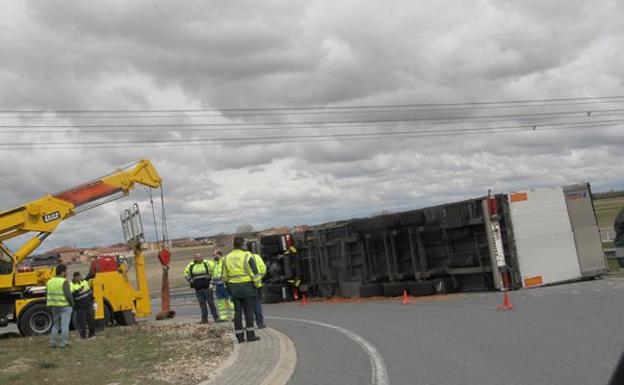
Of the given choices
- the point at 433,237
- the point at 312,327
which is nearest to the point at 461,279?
the point at 433,237

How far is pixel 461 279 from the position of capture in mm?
17594

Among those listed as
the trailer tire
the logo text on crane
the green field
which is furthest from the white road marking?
the green field

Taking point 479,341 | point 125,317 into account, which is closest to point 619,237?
point 479,341

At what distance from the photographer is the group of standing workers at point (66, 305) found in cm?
1309

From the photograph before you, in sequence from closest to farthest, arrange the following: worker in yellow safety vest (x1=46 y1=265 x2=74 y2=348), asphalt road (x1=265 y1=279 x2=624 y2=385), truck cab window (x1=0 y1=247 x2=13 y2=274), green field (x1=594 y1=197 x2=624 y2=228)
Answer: asphalt road (x1=265 y1=279 x2=624 y2=385) → worker in yellow safety vest (x1=46 y1=265 x2=74 y2=348) → truck cab window (x1=0 y1=247 x2=13 y2=274) → green field (x1=594 y1=197 x2=624 y2=228)

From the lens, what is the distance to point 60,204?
16.8 m

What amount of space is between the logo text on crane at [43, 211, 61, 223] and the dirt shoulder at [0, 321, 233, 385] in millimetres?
3049

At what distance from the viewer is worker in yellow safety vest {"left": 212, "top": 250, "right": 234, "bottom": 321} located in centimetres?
1570

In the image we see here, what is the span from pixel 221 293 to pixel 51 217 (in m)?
4.90

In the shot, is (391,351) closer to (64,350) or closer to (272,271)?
(64,350)

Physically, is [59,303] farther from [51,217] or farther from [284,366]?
[284,366]

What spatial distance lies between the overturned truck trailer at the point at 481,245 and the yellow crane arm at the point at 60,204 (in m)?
6.88

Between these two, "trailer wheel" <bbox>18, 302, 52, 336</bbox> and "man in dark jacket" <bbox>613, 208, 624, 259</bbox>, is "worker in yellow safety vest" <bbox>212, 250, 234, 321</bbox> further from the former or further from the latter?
"man in dark jacket" <bbox>613, 208, 624, 259</bbox>

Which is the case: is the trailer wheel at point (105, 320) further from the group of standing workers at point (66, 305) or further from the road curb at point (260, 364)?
the road curb at point (260, 364)
